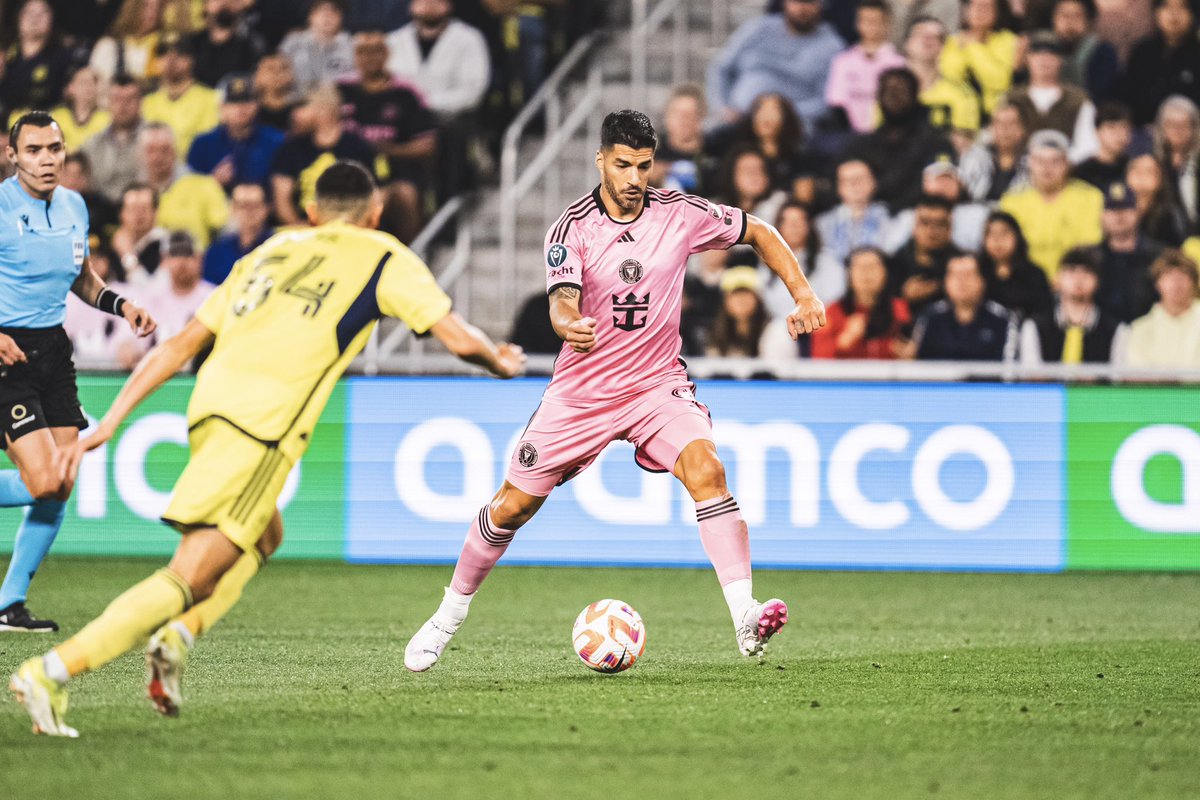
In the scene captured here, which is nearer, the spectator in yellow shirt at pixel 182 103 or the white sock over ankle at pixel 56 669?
A: the white sock over ankle at pixel 56 669

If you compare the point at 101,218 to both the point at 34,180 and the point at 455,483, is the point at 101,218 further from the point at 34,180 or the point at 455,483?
the point at 34,180

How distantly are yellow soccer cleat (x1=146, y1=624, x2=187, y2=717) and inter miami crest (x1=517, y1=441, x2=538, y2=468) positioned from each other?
2.26m

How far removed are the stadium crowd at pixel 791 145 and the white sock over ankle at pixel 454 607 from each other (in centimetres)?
581

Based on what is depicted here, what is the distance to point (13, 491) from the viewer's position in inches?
361

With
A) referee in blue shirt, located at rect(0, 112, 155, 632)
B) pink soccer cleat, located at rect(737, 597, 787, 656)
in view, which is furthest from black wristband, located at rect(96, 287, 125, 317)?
pink soccer cleat, located at rect(737, 597, 787, 656)

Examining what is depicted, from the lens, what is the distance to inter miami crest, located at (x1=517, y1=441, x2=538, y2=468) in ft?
25.0

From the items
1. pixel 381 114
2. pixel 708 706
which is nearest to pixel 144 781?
pixel 708 706

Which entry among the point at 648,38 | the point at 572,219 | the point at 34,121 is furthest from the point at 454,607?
the point at 648,38

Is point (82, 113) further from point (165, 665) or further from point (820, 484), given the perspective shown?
point (165, 665)

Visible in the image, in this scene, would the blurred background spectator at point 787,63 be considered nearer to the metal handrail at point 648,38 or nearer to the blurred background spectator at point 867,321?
the metal handrail at point 648,38

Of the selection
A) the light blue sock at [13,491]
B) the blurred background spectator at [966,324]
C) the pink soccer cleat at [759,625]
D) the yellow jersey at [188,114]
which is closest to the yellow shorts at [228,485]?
the pink soccer cleat at [759,625]

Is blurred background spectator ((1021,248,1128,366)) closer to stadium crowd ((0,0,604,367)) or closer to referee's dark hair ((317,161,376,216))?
stadium crowd ((0,0,604,367))

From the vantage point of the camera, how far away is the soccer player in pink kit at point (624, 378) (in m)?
7.54

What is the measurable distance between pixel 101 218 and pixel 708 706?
10708 millimetres
